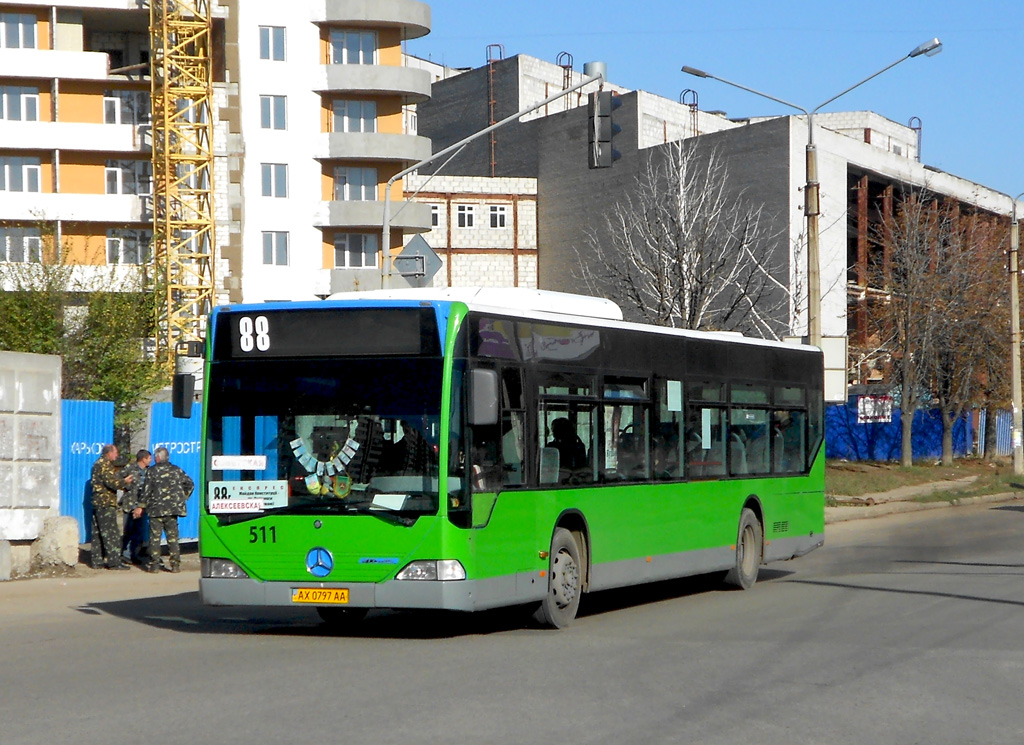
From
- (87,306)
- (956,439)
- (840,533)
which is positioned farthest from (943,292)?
(87,306)

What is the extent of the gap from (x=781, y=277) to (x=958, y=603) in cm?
3856

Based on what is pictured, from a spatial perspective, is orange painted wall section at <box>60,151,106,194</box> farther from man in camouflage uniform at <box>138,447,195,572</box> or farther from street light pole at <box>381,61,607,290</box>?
man in camouflage uniform at <box>138,447,195,572</box>

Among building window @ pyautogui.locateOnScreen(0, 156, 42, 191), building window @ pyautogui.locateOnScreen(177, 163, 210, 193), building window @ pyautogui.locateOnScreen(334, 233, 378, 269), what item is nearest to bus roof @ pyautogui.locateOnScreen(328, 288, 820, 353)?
building window @ pyautogui.locateOnScreen(177, 163, 210, 193)

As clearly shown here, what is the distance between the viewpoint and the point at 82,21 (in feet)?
183

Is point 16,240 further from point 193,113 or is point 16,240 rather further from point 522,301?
point 522,301

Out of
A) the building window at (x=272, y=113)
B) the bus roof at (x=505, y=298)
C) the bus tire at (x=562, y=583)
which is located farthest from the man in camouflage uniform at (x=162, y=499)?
the building window at (x=272, y=113)

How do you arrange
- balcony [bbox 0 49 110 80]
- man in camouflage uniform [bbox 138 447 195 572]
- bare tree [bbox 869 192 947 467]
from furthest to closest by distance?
balcony [bbox 0 49 110 80], bare tree [bbox 869 192 947 467], man in camouflage uniform [bbox 138 447 195 572]

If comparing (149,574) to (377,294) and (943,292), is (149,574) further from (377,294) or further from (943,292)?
(943,292)

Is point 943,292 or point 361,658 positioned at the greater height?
point 943,292

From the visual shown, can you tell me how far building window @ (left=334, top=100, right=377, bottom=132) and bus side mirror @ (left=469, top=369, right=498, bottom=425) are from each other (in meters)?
47.5

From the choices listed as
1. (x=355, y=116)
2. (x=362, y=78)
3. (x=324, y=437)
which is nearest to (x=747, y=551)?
(x=324, y=437)

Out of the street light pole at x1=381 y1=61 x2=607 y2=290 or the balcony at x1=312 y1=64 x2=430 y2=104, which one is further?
the balcony at x1=312 y1=64 x2=430 y2=104

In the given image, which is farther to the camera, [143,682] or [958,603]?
[958,603]

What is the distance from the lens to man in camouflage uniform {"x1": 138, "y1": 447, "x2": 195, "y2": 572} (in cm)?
1808
